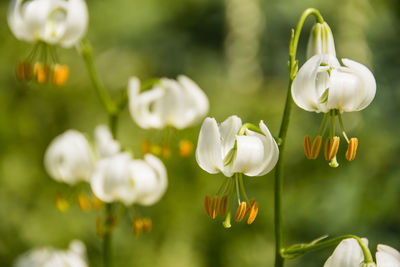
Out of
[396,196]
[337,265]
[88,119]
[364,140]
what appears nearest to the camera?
[337,265]

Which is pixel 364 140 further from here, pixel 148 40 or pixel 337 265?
pixel 148 40

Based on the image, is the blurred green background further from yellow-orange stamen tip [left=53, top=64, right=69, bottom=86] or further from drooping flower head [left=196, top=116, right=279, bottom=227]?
drooping flower head [left=196, top=116, right=279, bottom=227]

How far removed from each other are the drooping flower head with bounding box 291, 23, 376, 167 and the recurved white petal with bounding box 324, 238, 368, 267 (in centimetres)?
16

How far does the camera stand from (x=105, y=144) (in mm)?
1719

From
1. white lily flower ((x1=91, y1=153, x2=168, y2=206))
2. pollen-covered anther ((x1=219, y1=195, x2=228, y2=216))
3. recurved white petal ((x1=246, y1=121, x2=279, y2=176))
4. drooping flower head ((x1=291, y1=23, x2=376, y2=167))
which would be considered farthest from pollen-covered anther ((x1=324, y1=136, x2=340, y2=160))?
white lily flower ((x1=91, y1=153, x2=168, y2=206))

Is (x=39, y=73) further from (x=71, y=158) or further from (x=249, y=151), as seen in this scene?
(x=249, y=151)

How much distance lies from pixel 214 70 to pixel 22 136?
187cm

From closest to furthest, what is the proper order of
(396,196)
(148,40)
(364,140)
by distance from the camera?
(396,196) < (364,140) < (148,40)

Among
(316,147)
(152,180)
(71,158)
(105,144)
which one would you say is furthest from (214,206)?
(71,158)

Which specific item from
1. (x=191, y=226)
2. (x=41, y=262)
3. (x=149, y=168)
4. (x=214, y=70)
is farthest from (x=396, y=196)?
(x=214, y=70)

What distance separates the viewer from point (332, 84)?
119 centimetres

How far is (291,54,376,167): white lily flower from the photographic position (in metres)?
1.17

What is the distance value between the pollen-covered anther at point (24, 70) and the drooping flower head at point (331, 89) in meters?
0.84

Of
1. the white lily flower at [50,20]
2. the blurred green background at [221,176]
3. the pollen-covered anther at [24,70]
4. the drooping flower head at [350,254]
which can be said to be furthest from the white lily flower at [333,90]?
the blurred green background at [221,176]
